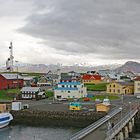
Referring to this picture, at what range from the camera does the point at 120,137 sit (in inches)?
949

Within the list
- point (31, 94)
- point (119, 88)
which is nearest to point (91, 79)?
point (119, 88)

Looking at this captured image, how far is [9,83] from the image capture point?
2271 inches

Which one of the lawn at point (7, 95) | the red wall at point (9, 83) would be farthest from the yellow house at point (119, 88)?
the red wall at point (9, 83)

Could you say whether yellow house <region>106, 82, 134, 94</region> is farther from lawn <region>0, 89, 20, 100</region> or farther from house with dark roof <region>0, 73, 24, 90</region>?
house with dark roof <region>0, 73, 24, 90</region>

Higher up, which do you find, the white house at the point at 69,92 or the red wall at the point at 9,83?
the red wall at the point at 9,83

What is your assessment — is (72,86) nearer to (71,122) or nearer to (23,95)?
(23,95)

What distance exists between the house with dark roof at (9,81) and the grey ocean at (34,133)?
79.0 feet

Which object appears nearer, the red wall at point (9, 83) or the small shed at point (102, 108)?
the small shed at point (102, 108)

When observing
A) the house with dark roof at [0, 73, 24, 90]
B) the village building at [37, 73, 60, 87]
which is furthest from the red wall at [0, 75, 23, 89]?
the village building at [37, 73, 60, 87]

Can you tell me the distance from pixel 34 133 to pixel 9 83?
96.6 ft

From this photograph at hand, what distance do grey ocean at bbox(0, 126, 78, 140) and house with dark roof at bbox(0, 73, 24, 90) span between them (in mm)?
24093

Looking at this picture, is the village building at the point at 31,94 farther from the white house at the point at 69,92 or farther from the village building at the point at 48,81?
the village building at the point at 48,81

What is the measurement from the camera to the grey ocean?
90.3 ft

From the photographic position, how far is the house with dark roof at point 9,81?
56109 millimetres
